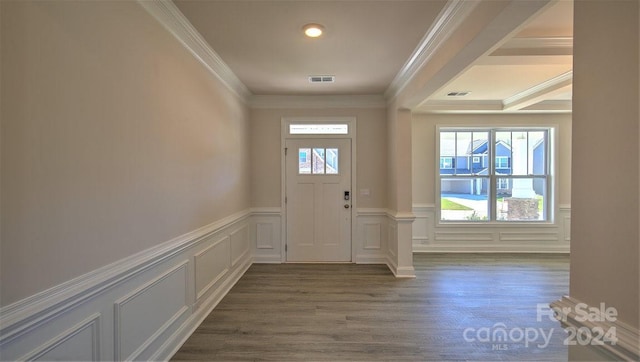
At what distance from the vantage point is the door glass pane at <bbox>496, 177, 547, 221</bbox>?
203 inches

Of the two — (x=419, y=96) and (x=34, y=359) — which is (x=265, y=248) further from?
(x=34, y=359)

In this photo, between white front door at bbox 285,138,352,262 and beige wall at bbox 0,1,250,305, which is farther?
white front door at bbox 285,138,352,262

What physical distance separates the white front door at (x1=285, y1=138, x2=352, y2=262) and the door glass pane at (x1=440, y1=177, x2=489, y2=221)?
194 centimetres

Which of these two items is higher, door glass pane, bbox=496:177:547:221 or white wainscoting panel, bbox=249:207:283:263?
door glass pane, bbox=496:177:547:221

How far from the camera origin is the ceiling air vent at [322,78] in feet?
11.6

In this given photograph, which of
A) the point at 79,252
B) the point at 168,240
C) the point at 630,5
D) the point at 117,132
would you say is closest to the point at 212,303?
the point at 168,240

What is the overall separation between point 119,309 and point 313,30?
239 centimetres

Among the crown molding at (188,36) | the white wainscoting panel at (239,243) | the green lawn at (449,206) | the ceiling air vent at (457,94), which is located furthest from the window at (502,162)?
the crown molding at (188,36)

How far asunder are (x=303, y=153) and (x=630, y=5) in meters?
3.86

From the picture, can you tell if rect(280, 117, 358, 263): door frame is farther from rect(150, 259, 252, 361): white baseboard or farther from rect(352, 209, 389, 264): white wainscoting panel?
rect(150, 259, 252, 361): white baseboard

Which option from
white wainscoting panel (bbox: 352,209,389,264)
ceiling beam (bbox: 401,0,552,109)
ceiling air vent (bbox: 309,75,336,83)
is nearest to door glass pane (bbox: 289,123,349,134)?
ceiling air vent (bbox: 309,75,336,83)

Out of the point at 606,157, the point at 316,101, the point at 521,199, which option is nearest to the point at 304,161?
the point at 316,101

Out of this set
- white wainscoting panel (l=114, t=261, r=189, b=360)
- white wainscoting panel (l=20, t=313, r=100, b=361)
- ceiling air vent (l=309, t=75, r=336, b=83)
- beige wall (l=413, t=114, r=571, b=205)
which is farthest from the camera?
beige wall (l=413, t=114, r=571, b=205)

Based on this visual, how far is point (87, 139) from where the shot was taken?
1399 mm
